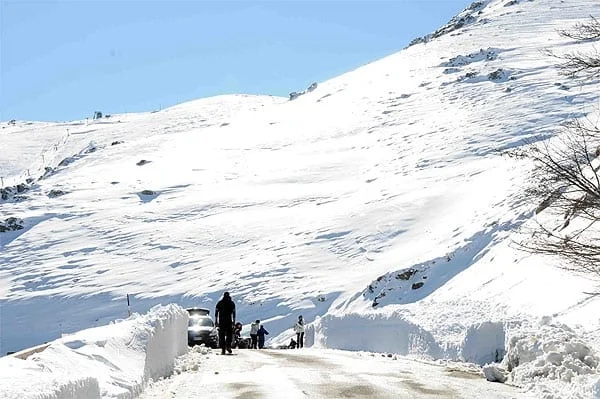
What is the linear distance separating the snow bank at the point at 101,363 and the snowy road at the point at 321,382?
0.45 metres

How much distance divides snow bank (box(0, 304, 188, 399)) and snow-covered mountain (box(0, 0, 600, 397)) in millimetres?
5751

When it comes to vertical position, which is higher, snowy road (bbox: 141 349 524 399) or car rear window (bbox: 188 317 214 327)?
car rear window (bbox: 188 317 214 327)

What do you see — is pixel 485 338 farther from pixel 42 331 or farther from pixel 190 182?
pixel 190 182

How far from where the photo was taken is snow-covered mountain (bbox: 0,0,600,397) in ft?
76.7

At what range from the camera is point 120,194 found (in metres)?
83.0

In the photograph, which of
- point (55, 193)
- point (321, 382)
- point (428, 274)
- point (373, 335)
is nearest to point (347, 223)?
point (428, 274)

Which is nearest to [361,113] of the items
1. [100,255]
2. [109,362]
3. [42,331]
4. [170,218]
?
[170,218]

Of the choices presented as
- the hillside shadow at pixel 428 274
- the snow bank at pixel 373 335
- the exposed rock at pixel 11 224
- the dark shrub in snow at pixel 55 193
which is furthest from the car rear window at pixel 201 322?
the dark shrub in snow at pixel 55 193

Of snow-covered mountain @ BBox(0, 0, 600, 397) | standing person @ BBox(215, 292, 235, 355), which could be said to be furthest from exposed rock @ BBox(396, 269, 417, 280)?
standing person @ BBox(215, 292, 235, 355)

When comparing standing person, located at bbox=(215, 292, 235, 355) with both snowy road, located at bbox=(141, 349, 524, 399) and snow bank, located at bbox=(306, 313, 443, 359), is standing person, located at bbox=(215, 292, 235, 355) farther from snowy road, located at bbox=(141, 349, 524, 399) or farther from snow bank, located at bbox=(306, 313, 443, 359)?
snow bank, located at bbox=(306, 313, 443, 359)

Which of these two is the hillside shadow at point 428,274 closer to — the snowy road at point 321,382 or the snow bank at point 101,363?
the snowy road at point 321,382

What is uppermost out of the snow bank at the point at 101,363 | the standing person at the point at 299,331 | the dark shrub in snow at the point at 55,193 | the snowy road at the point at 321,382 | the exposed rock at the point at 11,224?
the dark shrub in snow at the point at 55,193

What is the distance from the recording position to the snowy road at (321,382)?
11.5m

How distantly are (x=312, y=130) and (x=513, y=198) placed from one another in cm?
5849
